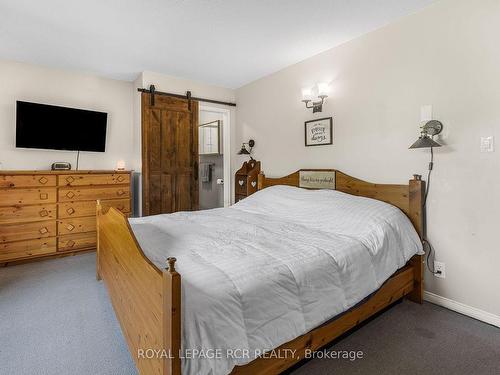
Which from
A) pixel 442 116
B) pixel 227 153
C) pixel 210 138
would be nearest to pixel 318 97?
pixel 442 116

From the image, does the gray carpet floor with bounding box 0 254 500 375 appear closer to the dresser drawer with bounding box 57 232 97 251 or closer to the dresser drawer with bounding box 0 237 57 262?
the dresser drawer with bounding box 0 237 57 262

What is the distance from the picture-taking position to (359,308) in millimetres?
1648

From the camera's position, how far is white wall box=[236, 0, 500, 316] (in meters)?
1.88

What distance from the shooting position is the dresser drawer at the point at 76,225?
3.19 m

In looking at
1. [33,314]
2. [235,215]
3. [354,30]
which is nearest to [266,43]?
[354,30]

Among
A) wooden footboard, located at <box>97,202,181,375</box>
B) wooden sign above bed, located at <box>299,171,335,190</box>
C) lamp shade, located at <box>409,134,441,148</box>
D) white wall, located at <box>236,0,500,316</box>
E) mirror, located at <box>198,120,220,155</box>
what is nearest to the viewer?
wooden footboard, located at <box>97,202,181,375</box>

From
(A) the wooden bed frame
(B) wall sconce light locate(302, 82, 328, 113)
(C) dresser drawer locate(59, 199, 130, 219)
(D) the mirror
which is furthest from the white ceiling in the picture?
(D) the mirror

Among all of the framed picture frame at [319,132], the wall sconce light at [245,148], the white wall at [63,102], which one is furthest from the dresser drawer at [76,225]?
the framed picture frame at [319,132]

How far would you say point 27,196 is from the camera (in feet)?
9.77

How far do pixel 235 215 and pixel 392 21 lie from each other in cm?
220

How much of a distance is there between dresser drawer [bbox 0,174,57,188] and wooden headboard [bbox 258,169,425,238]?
2841 mm

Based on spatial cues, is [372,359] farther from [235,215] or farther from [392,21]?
[392,21]

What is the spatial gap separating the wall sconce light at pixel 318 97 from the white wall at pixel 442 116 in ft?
0.30

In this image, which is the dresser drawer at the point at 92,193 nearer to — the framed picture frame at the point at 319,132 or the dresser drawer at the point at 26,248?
the dresser drawer at the point at 26,248
